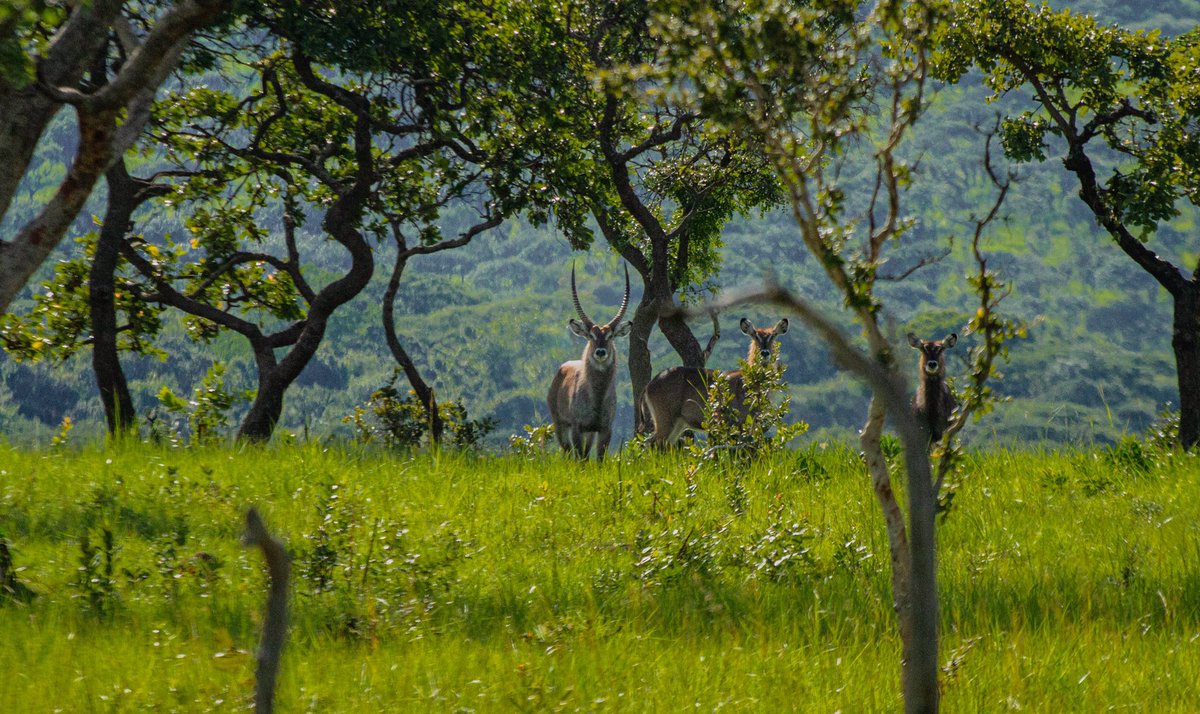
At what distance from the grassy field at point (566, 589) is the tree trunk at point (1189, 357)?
12.7 feet

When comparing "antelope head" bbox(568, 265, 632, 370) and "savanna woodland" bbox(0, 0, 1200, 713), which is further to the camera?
"antelope head" bbox(568, 265, 632, 370)

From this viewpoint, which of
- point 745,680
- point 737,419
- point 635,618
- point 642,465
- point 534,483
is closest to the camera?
point 745,680

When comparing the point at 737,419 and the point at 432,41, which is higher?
the point at 432,41

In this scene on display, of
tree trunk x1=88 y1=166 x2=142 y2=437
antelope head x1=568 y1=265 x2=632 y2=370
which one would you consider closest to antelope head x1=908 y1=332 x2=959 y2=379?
antelope head x1=568 y1=265 x2=632 y2=370

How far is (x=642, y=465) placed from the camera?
10383 mm

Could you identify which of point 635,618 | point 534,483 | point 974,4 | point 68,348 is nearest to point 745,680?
point 635,618

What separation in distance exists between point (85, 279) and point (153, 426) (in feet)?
27.1

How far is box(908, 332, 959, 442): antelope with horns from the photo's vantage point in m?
14.3

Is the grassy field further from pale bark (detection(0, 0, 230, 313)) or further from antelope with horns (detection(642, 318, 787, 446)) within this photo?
antelope with horns (detection(642, 318, 787, 446))

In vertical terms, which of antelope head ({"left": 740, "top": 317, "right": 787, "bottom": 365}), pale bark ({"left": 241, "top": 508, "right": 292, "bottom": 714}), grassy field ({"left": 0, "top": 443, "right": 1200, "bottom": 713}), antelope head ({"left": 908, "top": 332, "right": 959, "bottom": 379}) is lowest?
grassy field ({"left": 0, "top": 443, "right": 1200, "bottom": 713})

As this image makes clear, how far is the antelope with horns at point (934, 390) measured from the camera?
14273mm

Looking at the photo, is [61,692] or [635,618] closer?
[61,692]

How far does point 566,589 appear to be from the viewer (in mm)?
6328

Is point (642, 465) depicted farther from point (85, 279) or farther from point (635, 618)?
point (85, 279)
